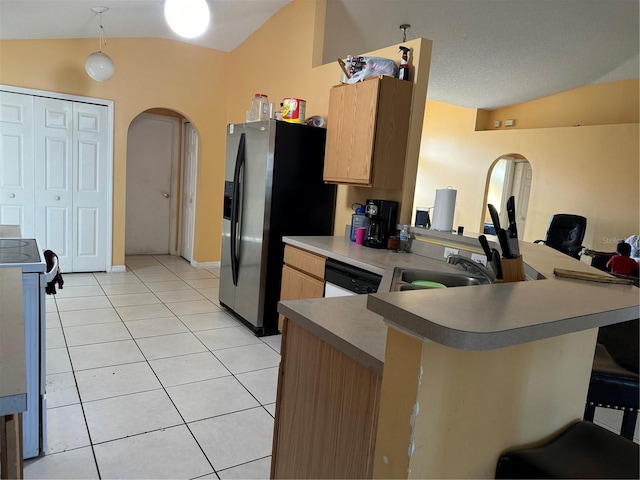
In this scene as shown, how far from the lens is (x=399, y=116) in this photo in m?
2.98

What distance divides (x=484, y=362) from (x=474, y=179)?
687cm

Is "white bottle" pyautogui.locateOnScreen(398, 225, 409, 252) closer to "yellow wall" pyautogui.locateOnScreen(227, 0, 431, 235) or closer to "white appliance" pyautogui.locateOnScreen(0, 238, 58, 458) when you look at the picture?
"yellow wall" pyautogui.locateOnScreen(227, 0, 431, 235)

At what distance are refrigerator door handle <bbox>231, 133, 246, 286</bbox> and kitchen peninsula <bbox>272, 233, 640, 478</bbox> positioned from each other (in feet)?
7.72

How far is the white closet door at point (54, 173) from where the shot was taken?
451 centimetres

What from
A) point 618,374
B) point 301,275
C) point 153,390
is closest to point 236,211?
point 301,275

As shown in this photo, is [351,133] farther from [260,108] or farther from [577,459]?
[577,459]

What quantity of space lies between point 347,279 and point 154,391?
131cm

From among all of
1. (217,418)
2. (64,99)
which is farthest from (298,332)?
(64,99)

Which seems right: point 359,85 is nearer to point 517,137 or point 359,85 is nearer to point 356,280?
point 356,280

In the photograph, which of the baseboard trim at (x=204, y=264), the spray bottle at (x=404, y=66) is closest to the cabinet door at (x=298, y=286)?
the spray bottle at (x=404, y=66)

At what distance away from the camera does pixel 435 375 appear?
2.60 feet

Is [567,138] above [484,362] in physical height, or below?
above

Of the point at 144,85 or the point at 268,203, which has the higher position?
the point at 144,85

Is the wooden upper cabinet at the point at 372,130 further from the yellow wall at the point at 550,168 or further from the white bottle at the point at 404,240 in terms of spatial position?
the yellow wall at the point at 550,168
